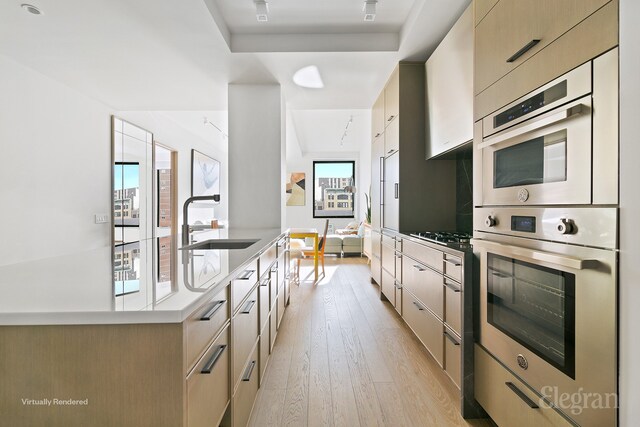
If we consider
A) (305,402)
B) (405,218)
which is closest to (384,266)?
(405,218)

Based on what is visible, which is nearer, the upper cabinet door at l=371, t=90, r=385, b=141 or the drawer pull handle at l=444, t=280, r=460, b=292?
the drawer pull handle at l=444, t=280, r=460, b=292

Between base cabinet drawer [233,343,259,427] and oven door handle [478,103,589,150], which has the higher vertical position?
oven door handle [478,103,589,150]

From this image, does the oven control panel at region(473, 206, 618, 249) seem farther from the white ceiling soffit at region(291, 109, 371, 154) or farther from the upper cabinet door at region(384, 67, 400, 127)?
the white ceiling soffit at region(291, 109, 371, 154)

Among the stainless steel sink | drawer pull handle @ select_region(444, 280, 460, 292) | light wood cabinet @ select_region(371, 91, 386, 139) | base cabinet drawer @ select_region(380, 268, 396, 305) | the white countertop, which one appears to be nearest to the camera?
the white countertop

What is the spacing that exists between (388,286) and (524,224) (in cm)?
228

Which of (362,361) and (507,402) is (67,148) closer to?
(362,361)

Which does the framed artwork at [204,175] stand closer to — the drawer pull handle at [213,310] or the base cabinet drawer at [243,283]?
the base cabinet drawer at [243,283]

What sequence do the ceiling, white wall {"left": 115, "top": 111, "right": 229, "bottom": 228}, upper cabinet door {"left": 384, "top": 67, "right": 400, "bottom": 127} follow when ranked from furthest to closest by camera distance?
white wall {"left": 115, "top": 111, "right": 229, "bottom": 228}, upper cabinet door {"left": 384, "top": 67, "right": 400, "bottom": 127}, the ceiling

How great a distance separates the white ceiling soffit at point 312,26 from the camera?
2.49m

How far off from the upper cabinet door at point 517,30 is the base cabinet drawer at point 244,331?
1637 mm

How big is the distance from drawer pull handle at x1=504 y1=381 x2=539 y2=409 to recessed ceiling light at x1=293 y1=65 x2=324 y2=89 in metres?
2.92

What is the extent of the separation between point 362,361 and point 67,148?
3.67 meters

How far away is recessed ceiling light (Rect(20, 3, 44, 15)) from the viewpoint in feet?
6.82

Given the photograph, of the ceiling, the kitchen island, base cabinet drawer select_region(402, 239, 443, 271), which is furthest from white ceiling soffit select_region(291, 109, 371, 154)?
the kitchen island
